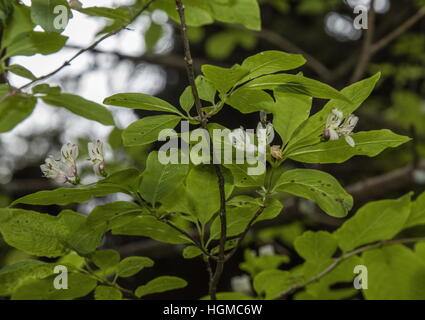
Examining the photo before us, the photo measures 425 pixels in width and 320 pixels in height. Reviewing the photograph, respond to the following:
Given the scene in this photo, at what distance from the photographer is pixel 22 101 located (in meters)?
0.78

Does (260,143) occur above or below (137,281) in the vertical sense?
below

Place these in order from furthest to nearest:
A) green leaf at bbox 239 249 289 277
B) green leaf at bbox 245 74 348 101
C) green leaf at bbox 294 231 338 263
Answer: green leaf at bbox 239 249 289 277 < green leaf at bbox 294 231 338 263 < green leaf at bbox 245 74 348 101

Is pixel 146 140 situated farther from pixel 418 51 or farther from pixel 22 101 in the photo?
pixel 418 51

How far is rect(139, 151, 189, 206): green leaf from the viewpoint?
554mm

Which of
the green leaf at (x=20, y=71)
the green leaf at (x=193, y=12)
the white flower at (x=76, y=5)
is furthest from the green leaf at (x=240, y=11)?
the green leaf at (x=20, y=71)

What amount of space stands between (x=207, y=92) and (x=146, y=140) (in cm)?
10

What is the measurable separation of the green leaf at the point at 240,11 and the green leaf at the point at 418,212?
1.28 ft

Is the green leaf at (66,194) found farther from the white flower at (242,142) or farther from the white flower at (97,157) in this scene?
the white flower at (242,142)

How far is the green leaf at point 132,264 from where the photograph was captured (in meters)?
0.63

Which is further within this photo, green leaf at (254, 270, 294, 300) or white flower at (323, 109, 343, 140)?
green leaf at (254, 270, 294, 300)

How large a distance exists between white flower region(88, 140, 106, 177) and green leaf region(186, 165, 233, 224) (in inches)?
4.5

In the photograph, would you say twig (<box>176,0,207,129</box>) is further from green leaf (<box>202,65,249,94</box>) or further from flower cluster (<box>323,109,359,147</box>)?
flower cluster (<box>323,109,359,147</box>)

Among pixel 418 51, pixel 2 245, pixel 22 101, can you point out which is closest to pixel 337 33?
pixel 418 51

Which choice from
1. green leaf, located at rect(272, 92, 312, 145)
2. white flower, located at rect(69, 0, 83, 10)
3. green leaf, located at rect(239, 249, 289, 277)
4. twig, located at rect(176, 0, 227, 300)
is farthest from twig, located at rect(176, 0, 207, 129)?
green leaf, located at rect(239, 249, 289, 277)
